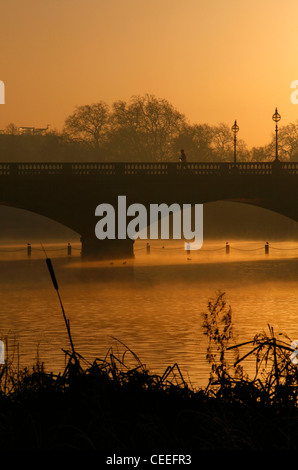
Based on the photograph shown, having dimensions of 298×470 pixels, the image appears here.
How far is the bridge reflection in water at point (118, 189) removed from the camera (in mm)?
53500

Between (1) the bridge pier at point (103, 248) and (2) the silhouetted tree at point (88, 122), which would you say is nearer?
(1) the bridge pier at point (103, 248)

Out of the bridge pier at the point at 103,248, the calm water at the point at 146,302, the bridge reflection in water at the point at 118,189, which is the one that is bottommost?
the calm water at the point at 146,302

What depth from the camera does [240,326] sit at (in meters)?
25.1

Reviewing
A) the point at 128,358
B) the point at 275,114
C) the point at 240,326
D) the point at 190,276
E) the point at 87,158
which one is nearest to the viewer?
the point at 128,358

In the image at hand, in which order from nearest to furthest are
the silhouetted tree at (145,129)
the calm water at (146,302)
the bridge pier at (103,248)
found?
the calm water at (146,302)
the bridge pier at (103,248)
the silhouetted tree at (145,129)

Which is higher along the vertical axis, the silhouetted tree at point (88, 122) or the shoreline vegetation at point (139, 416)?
the silhouetted tree at point (88, 122)

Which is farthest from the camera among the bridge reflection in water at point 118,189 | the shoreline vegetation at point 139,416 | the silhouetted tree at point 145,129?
the silhouetted tree at point 145,129

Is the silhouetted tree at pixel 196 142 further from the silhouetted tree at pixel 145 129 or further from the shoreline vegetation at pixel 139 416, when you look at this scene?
the shoreline vegetation at pixel 139 416

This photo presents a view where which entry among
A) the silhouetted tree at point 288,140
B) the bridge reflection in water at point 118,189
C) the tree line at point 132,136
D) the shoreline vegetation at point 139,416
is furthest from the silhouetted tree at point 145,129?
the shoreline vegetation at point 139,416

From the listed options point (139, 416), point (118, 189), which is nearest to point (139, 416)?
point (139, 416)

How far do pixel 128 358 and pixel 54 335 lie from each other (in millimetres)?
4771

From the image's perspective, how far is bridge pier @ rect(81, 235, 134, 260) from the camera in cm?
5428
